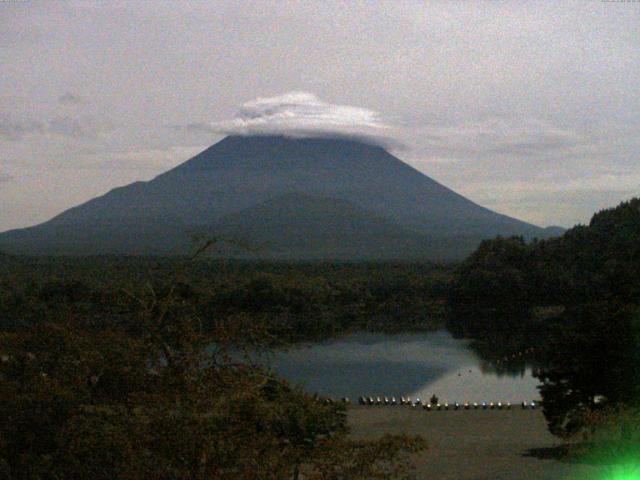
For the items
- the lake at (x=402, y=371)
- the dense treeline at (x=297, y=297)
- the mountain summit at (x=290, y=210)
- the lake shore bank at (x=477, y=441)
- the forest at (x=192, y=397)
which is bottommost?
the lake at (x=402, y=371)

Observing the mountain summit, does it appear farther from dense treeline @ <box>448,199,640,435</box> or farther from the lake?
the lake

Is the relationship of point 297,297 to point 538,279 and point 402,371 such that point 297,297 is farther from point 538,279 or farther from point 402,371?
point 402,371

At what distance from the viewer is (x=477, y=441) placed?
1588 centimetres

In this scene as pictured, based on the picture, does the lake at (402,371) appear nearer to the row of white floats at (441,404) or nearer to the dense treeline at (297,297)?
the row of white floats at (441,404)

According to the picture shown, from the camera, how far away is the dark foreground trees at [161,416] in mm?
5457

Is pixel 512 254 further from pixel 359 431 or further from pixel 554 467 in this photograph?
pixel 554 467

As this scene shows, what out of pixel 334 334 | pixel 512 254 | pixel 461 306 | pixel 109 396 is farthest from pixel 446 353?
pixel 109 396

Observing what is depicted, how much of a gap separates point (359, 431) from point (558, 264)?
37675 mm

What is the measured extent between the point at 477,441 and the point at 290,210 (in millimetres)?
128587

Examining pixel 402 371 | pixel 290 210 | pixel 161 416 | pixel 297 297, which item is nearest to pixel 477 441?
pixel 161 416

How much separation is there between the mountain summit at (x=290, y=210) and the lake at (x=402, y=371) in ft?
243

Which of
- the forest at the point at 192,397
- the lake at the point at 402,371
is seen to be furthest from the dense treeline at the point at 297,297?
the forest at the point at 192,397

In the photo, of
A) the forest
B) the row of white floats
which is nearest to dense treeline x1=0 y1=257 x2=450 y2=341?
the row of white floats

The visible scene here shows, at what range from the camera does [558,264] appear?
52969mm
